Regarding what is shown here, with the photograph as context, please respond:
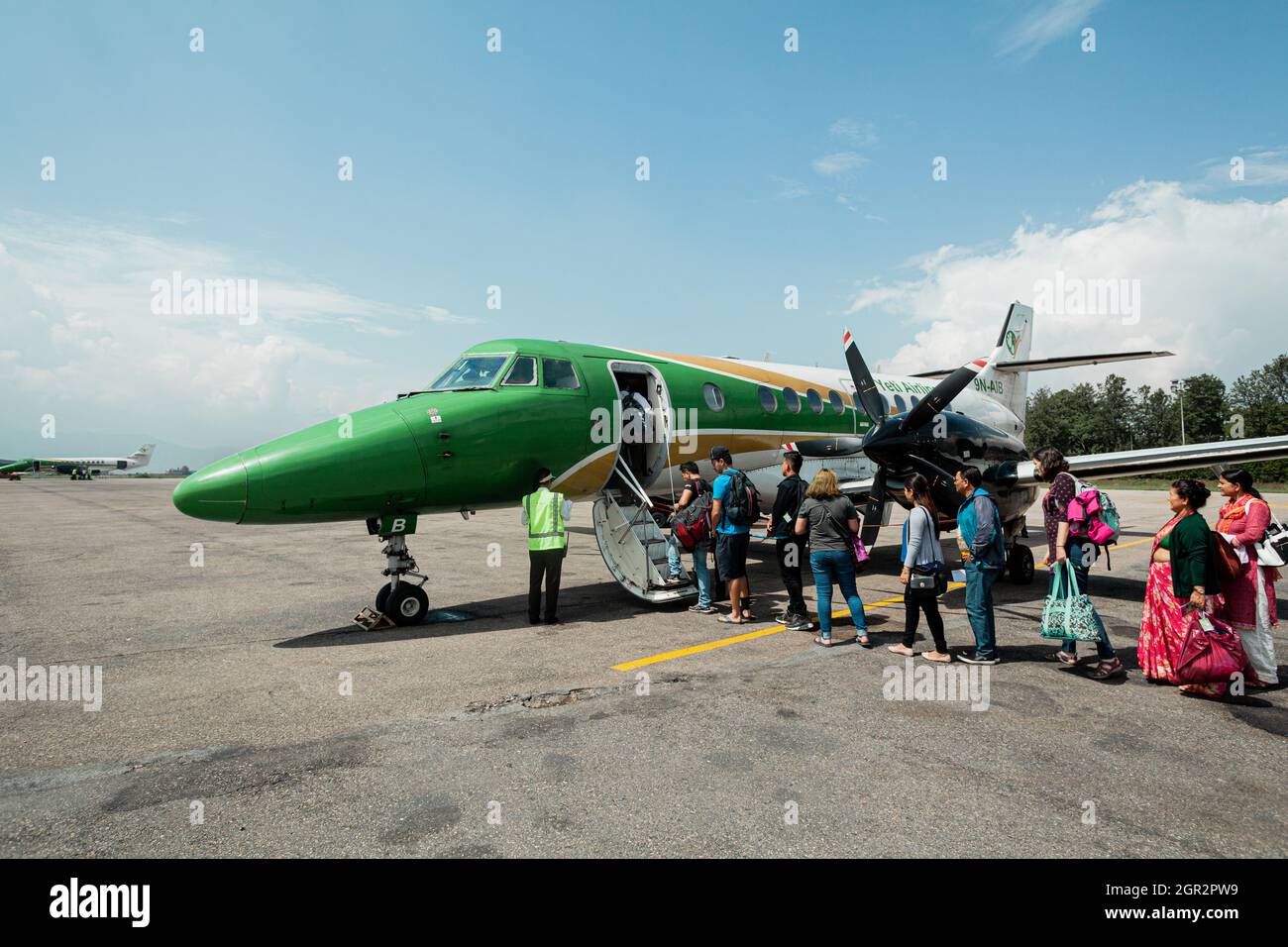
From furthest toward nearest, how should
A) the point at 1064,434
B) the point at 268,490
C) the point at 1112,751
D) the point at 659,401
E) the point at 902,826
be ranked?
1. the point at 1064,434
2. the point at 659,401
3. the point at 268,490
4. the point at 1112,751
5. the point at 902,826

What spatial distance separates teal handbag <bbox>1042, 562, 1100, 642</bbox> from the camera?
645 cm

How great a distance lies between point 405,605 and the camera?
8.84m

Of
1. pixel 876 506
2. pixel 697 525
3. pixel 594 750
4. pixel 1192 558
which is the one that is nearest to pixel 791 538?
pixel 697 525

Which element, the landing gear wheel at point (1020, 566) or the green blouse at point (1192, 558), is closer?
the green blouse at point (1192, 558)

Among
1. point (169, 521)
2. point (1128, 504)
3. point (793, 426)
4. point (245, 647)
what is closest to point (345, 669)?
point (245, 647)

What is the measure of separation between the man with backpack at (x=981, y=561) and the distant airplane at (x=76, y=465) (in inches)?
3826

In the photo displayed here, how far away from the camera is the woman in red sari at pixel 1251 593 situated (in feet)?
20.1

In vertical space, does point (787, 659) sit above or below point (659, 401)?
below

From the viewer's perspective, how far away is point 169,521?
81.0 ft

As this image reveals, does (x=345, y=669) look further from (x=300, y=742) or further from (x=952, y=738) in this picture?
(x=952, y=738)

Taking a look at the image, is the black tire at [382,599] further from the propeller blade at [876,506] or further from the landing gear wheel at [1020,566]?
the landing gear wheel at [1020,566]

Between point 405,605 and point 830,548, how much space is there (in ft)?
17.0

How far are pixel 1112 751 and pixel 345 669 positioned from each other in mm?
6432

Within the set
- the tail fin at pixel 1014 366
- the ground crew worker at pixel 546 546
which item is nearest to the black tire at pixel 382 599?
the ground crew worker at pixel 546 546
